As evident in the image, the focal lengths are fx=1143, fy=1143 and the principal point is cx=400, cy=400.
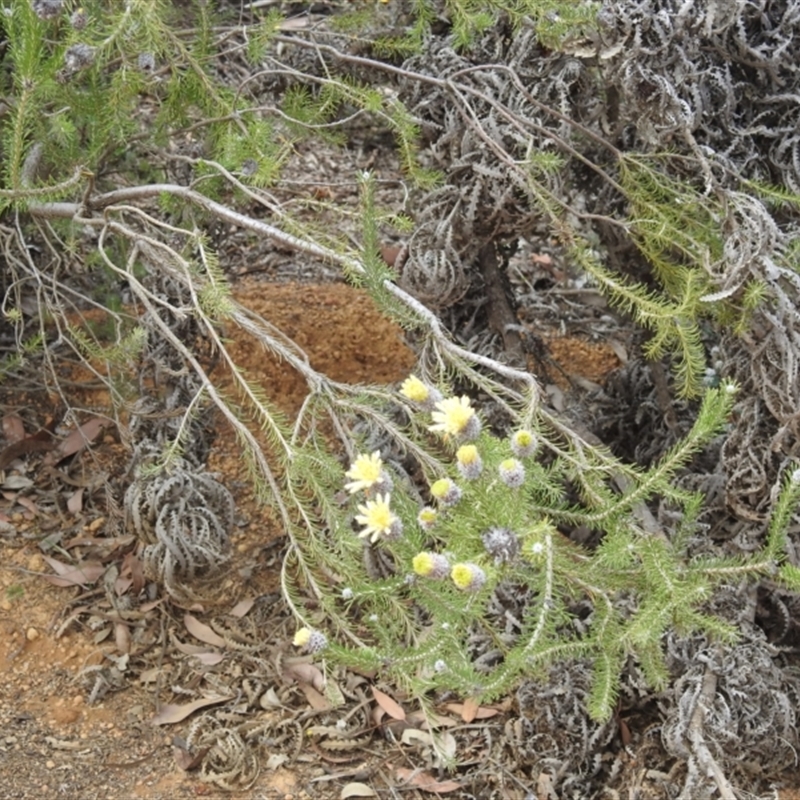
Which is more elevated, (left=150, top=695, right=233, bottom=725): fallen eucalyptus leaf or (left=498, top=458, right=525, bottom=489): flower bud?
(left=498, top=458, right=525, bottom=489): flower bud

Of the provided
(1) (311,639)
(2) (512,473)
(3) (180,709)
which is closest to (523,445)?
(2) (512,473)

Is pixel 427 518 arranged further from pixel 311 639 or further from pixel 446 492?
pixel 311 639

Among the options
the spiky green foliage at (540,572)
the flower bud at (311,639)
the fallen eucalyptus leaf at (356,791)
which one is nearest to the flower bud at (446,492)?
the spiky green foliage at (540,572)

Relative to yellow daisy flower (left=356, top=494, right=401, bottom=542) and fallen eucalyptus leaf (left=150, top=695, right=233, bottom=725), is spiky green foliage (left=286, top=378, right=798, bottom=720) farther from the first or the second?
fallen eucalyptus leaf (left=150, top=695, right=233, bottom=725)

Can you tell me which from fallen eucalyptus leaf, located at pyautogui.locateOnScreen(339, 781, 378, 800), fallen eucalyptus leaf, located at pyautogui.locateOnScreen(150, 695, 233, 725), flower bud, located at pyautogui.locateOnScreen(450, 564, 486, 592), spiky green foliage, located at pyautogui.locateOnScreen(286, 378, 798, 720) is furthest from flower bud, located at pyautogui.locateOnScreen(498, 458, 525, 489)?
fallen eucalyptus leaf, located at pyautogui.locateOnScreen(150, 695, 233, 725)

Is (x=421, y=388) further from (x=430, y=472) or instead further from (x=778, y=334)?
(x=778, y=334)

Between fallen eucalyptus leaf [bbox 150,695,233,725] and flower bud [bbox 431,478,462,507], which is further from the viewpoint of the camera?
fallen eucalyptus leaf [bbox 150,695,233,725]

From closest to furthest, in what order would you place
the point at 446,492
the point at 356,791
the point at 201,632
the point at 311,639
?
the point at 446,492, the point at 311,639, the point at 356,791, the point at 201,632

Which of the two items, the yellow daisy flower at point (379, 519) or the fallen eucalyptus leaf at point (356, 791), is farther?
the fallen eucalyptus leaf at point (356, 791)

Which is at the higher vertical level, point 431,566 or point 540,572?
point 431,566

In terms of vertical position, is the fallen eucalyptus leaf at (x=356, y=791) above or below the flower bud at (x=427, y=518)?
below

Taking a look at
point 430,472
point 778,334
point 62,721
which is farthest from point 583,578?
point 62,721

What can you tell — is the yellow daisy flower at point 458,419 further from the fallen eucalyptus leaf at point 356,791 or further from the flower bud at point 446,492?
the fallen eucalyptus leaf at point 356,791

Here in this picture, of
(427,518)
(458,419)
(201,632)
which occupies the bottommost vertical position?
(201,632)
